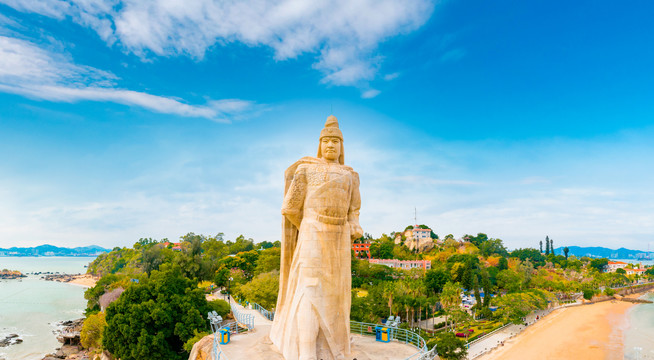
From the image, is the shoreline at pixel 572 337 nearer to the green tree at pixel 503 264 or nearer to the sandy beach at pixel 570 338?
the sandy beach at pixel 570 338

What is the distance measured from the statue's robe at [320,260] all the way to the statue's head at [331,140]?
12.9 inches

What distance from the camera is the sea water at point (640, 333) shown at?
37.9 metres

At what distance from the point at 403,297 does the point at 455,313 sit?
16.8 feet

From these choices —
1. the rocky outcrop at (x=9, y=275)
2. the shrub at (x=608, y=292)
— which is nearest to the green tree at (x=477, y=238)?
the shrub at (x=608, y=292)

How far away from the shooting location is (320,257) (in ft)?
38.4

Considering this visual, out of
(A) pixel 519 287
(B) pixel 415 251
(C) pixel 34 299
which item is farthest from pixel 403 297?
(C) pixel 34 299

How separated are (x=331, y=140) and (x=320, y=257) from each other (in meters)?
3.73

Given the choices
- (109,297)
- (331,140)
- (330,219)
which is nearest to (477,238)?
(109,297)

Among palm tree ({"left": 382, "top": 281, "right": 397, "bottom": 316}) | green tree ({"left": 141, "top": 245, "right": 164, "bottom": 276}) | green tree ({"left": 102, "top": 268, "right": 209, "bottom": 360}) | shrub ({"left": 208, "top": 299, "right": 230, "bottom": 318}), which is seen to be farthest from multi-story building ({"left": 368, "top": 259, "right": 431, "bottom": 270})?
green tree ({"left": 102, "top": 268, "right": 209, "bottom": 360})

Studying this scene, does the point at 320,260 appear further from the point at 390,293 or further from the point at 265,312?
the point at 390,293

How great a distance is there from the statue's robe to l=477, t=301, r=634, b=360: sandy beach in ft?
85.1

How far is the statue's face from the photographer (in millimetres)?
12670

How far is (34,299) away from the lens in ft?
233

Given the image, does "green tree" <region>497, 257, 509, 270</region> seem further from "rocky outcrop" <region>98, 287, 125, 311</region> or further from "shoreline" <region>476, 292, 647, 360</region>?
"rocky outcrop" <region>98, 287, 125, 311</region>
